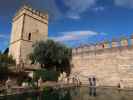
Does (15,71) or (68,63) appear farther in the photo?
(68,63)

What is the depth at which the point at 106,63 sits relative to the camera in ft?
54.9

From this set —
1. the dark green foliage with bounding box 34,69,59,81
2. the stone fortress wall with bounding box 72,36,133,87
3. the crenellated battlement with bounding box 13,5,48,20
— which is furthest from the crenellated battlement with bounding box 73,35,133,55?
the crenellated battlement with bounding box 13,5,48,20

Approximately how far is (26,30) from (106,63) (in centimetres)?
1209

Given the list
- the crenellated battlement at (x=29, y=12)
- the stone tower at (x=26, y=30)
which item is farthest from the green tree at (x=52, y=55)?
the crenellated battlement at (x=29, y=12)

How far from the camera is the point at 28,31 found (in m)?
22.3

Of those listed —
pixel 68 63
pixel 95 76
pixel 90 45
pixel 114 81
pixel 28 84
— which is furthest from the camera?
pixel 68 63

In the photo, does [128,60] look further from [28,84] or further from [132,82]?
[28,84]

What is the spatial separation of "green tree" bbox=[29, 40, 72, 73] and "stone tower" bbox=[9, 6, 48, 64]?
1.90 m

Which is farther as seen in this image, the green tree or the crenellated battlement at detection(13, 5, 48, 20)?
the crenellated battlement at detection(13, 5, 48, 20)

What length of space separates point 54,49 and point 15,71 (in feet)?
21.7

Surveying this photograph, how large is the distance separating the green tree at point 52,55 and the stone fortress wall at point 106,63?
1101 millimetres

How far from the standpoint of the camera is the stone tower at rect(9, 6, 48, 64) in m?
21.3

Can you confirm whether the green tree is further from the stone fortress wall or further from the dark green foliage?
the dark green foliage

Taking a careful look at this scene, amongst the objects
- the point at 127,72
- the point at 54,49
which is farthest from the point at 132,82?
the point at 54,49
